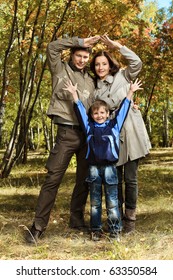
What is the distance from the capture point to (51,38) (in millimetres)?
10898

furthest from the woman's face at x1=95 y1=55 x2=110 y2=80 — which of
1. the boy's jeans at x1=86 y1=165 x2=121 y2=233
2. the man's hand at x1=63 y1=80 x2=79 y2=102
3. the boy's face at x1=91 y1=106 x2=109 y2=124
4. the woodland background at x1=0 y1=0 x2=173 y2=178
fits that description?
the woodland background at x1=0 y1=0 x2=173 y2=178

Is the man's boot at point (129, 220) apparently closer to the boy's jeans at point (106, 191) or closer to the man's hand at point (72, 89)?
the boy's jeans at point (106, 191)

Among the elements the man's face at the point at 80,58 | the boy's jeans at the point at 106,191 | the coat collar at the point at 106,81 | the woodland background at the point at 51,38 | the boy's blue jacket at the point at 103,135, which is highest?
the woodland background at the point at 51,38

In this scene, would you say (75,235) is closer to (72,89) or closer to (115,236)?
(115,236)

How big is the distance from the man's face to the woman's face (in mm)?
158

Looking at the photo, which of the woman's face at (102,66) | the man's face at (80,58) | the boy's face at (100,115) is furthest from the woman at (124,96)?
the boy's face at (100,115)

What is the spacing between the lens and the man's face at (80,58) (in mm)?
4757

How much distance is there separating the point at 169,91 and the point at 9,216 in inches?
619

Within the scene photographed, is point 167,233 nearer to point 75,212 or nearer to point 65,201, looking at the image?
point 75,212

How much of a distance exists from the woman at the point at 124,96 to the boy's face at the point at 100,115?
0.78 feet

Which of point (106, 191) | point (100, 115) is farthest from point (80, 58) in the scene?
point (106, 191)

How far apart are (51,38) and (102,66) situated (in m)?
6.56

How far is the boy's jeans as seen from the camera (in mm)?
4613

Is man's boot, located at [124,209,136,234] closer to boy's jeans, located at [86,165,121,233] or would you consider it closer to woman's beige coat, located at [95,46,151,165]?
boy's jeans, located at [86,165,121,233]
